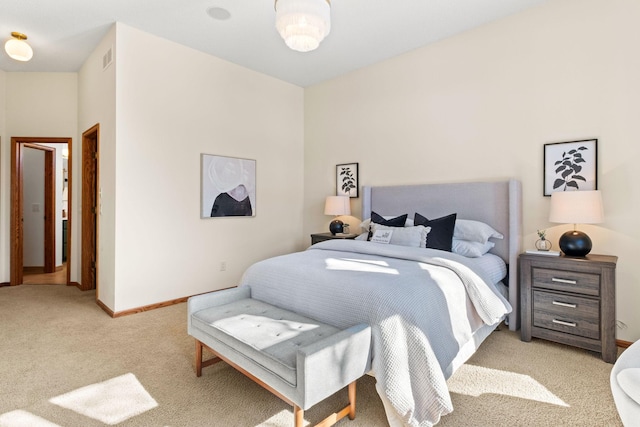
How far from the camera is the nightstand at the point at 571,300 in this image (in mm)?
2402

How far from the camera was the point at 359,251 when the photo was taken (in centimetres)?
289


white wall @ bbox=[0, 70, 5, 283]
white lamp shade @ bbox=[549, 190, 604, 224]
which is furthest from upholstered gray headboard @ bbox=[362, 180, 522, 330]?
white wall @ bbox=[0, 70, 5, 283]

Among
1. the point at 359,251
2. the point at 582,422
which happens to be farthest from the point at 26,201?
the point at 582,422

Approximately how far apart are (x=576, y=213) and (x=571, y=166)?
0.58 meters

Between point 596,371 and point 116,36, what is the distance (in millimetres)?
4980

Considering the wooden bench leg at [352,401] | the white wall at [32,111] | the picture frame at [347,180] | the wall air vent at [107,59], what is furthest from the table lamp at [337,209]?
the white wall at [32,111]

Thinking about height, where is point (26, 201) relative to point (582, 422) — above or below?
above

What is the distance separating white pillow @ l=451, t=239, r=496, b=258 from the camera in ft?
9.82

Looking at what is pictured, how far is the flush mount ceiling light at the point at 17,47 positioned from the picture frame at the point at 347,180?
3719 mm

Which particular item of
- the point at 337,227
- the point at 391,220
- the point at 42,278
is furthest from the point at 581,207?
the point at 42,278

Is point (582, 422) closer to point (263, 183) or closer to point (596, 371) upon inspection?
point (596, 371)

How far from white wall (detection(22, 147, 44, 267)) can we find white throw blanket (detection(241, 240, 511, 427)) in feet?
16.6

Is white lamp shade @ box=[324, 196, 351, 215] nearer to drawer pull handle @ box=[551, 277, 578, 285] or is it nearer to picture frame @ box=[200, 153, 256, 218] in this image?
picture frame @ box=[200, 153, 256, 218]

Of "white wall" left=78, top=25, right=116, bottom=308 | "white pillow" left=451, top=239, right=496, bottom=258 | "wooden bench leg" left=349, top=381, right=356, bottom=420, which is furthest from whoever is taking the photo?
"white wall" left=78, top=25, right=116, bottom=308
